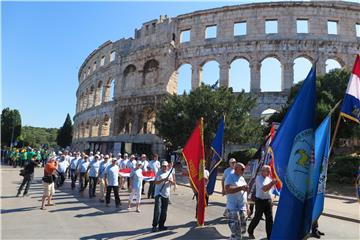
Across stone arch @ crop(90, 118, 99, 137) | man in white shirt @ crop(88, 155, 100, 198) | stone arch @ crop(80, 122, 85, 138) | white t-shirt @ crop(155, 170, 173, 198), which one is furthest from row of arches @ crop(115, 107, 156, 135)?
white t-shirt @ crop(155, 170, 173, 198)

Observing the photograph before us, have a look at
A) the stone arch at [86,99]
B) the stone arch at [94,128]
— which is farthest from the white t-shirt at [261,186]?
the stone arch at [86,99]

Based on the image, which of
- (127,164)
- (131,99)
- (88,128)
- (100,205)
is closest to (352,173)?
(127,164)

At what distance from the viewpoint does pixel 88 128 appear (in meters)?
50.5

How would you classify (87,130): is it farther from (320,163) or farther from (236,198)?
(320,163)

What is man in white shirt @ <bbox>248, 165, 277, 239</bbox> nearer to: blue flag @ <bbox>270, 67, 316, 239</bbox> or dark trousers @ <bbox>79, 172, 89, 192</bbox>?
blue flag @ <bbox>270, 67, 316, 239</bbox>

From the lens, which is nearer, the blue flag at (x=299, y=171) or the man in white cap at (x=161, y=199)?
the blue flag at (x=299, y=171)

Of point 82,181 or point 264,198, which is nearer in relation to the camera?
point 264,198

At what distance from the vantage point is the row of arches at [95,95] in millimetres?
44156

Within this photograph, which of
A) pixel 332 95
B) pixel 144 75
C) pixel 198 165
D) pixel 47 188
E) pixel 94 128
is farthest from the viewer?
pixel 94 128

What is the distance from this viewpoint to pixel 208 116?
77.5 feet

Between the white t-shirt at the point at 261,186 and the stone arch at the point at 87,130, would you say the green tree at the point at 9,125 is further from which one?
the white t-shirt at the point at 261,186

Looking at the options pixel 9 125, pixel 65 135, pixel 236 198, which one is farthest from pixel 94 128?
pixel 236 198

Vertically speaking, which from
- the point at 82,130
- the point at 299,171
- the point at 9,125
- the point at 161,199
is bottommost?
the point at 161,199

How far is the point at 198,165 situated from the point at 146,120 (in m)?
29.6
